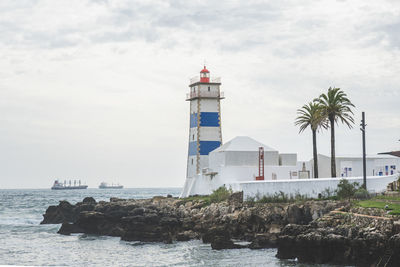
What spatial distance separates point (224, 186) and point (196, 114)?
34.2 feet

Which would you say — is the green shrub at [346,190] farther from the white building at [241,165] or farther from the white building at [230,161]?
the white building at [241,165]

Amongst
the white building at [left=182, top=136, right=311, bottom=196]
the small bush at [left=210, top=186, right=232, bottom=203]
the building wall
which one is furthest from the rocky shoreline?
the building wall

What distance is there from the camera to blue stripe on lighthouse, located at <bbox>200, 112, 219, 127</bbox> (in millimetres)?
54156

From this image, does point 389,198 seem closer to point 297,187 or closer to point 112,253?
point 297,187

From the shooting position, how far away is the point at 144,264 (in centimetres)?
3122

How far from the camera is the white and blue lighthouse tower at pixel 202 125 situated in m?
53.9

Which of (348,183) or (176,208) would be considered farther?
(176,208)

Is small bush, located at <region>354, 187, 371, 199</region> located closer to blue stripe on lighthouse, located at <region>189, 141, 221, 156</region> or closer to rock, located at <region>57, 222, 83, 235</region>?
blue stripe on lighthouse, located at <region>189, 141, 221, 156</region>

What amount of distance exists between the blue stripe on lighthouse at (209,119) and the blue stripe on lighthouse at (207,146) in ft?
5.01

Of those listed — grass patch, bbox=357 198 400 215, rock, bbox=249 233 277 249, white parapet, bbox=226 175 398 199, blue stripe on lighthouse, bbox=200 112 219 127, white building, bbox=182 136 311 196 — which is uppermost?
blue stripe on lighthouse, bbox=200 112 219 127

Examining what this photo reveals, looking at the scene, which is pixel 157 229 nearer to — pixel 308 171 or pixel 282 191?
pixel 282 191

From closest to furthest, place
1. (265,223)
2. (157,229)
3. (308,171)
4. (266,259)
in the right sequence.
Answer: (266,259), (265,223), (157,229), (308,171)

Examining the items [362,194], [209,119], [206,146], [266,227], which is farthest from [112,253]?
[209,119]

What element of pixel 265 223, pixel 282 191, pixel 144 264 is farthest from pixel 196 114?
pixel 144 264
